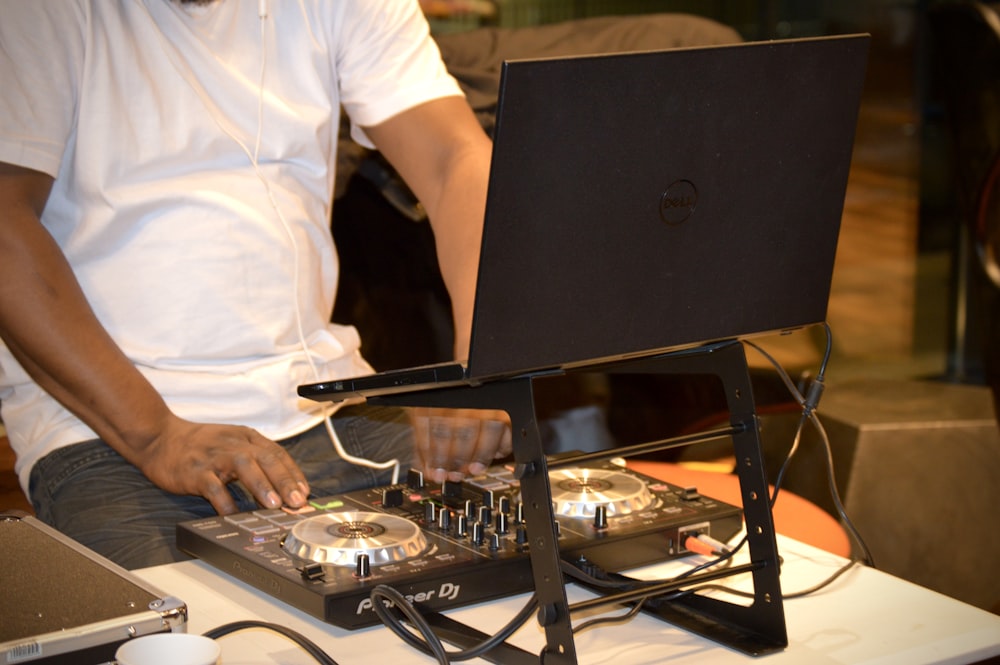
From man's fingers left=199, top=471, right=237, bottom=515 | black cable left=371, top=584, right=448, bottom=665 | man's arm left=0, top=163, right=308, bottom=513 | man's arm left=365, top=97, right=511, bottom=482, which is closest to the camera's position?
black cable left=371, top=584, right=448, bottom=665

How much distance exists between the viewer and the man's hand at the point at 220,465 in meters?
1.12

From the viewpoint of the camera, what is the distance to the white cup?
2.45ft

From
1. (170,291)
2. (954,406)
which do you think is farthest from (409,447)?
(954,406)

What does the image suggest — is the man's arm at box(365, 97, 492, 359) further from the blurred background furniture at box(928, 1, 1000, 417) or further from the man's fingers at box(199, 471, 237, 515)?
the blurred background furniture at box(928, 1, 1000, 417)

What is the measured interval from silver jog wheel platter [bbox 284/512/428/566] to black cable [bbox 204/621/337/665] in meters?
0.08

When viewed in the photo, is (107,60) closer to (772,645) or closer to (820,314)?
(820,314)

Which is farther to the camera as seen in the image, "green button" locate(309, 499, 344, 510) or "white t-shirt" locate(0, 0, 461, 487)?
"white t-shirt" locate(0, 0, 461, 487)

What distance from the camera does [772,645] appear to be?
91 cm

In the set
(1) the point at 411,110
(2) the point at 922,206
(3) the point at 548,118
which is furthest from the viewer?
(2) the point at 922,206

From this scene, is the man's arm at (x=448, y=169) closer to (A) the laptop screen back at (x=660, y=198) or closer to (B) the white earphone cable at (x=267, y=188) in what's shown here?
(B) the white earphone cable at (x=267, y=188)

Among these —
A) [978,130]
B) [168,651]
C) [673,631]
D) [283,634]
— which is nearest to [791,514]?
[673,631]

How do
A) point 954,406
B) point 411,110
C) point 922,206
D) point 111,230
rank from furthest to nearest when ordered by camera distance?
point 922,206 < point 954,406 < point 411,110 < point 111,230

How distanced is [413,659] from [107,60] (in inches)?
33.2

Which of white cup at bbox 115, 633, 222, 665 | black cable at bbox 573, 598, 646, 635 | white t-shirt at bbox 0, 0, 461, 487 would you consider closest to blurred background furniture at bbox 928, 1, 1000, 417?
white t-shirt at bbox 0, 0, 461, 487
